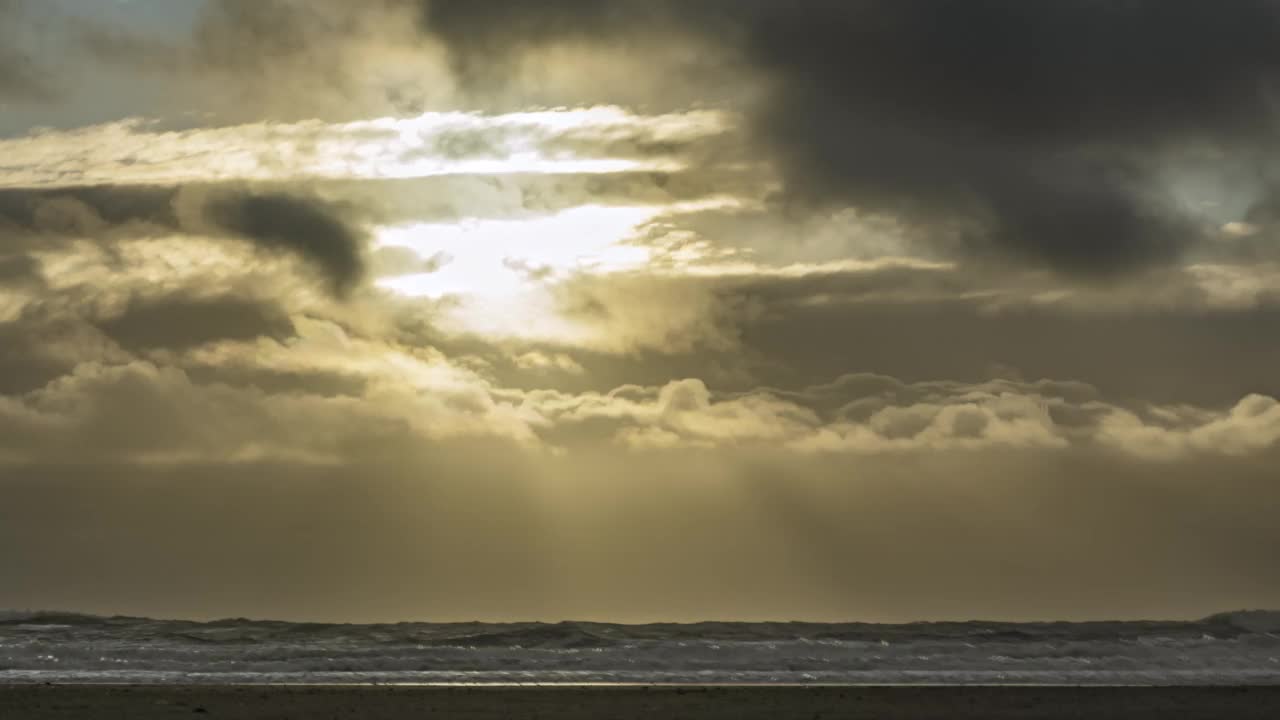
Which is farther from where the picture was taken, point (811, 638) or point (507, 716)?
point (811, 638)

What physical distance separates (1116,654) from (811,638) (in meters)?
11.8

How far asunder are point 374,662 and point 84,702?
1627 centimetres

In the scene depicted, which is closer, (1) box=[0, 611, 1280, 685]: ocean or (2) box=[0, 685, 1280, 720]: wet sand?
(2) box=[0, 685, 1280, 720]: wet sand

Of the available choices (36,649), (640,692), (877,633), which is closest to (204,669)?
(36,649)

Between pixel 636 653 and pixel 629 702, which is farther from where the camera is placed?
pixel 636 653

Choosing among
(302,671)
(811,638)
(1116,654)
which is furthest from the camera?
(811,638)

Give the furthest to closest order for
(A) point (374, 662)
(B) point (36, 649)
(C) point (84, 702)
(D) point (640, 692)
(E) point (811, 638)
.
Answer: (E) point (811, 638)
(B) point (36, 649)
(A) point (374, 662)
(D) point (640, 692)
(C) point (84, 702)

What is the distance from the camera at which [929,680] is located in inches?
1602

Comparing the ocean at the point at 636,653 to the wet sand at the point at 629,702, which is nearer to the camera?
the wet sand at the point at 629,702

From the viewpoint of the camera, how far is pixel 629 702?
1236 inches

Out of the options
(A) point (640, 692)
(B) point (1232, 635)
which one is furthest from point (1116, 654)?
(A) point (640, 692)

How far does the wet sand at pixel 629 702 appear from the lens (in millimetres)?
29188

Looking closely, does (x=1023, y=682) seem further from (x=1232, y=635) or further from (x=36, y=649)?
(x=36, y=649)

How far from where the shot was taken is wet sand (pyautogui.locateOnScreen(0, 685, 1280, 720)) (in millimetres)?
29188
